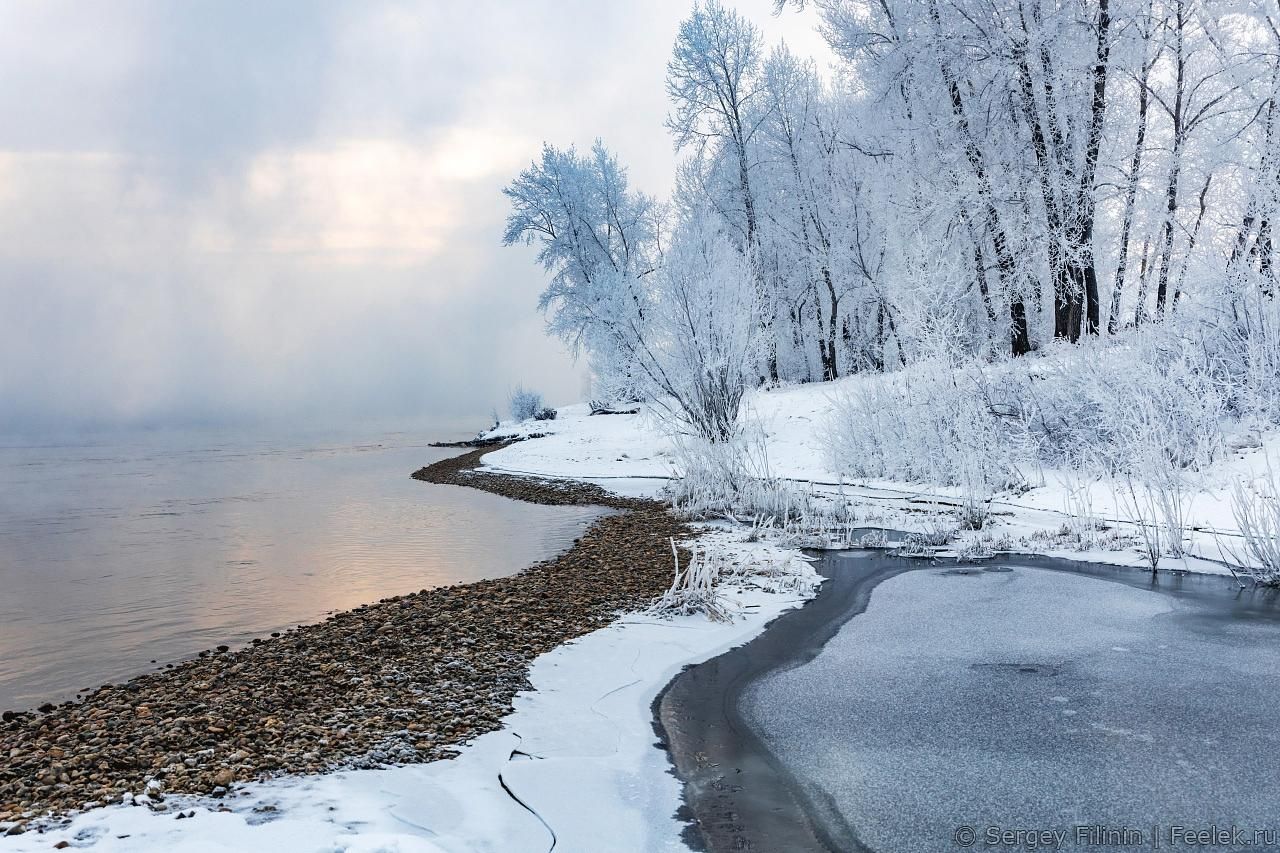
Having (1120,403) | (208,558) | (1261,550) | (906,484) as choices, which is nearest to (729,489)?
(906,484)

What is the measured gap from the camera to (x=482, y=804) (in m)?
3.01

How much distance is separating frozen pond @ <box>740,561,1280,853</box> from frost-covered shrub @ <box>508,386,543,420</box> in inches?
1338

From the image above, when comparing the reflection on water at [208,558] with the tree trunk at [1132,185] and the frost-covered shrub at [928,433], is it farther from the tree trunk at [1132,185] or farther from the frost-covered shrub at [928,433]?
the tree trunk at [1132,185]

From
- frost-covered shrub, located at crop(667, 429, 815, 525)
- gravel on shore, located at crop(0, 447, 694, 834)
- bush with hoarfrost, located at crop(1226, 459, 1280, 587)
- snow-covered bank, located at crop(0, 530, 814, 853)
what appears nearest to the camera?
snow-covered bank, located at crop(0, 530, 814, 853)

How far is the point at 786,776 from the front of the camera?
3.27 meters

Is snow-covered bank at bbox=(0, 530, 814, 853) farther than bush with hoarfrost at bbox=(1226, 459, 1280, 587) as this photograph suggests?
No

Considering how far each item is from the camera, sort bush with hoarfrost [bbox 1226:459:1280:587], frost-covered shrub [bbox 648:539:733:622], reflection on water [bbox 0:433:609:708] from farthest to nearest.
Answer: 1. reflection on water [bbox 0:433:609:708]
2. bush with hoarfrost [bbox 1226:459:1280:587]
3. frost-covered shrub [bbox 648:539:733:622]

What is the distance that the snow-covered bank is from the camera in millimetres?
2645

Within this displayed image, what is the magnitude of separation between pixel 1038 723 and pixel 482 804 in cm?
250

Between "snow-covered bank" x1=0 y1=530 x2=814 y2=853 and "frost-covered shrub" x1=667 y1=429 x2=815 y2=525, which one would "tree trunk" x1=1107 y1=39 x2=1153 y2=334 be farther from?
"snow-covered bank" x1=0 y1=530 x2=814 y2=853

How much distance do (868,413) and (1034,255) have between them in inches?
177

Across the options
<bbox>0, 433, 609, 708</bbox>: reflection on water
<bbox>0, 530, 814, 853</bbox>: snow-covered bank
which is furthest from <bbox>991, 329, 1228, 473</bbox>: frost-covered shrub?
<bbox>0, 530, 814, 853</bbox>: snow-covered bank

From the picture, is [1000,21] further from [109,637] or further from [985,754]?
[109,637]

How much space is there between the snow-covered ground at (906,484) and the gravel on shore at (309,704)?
4.42m
